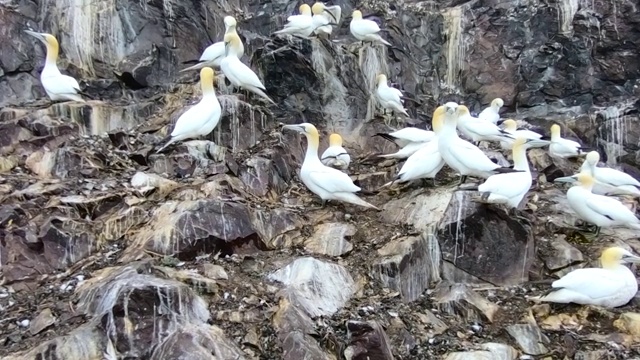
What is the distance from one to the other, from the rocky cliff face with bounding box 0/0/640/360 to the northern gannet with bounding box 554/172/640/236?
0.41 metres

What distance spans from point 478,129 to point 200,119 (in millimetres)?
4605

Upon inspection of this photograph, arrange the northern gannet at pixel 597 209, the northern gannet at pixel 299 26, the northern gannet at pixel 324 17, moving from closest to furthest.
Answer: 1. the northern gannet at pixel 597 209
2. the northern gannet at pixel 299 26
3. the northern gannet at pixel 324 17

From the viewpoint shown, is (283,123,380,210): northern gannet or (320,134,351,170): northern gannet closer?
(283,123,380,210): northern gannet

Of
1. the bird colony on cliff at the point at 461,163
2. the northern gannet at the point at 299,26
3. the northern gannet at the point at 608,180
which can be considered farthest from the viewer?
the northern gannet at the point at 299,26

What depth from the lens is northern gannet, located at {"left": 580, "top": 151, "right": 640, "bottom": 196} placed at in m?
Result: 10.4

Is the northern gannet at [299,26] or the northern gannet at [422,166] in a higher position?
the northern gannet at [299,26]

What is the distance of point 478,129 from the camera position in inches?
436

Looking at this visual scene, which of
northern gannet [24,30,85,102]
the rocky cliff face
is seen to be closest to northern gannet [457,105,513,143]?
the rocky cliff face

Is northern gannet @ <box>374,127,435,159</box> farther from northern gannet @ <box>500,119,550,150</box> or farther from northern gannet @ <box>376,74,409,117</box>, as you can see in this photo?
northern gannet @ <box>376,74,409,117</box>

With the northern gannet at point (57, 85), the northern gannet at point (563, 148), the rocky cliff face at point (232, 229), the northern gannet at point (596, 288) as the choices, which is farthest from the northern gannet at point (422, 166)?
the northern gannet at point (57, 85)

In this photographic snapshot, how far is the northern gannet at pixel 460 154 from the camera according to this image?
8.51 meters

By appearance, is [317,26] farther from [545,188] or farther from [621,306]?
[621,306]

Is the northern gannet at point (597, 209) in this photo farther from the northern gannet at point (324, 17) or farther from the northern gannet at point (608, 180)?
the northern gannet at point (324, 17)

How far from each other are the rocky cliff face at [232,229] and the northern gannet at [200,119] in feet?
Result: 0.76
